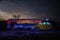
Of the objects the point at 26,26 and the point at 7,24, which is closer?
the point at 26,26

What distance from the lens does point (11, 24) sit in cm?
1756

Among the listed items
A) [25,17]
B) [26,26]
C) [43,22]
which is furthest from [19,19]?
[43,22]

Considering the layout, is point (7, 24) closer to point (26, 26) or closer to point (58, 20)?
point (26, 26)

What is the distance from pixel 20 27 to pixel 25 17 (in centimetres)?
233

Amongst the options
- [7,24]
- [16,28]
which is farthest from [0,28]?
[16,28]

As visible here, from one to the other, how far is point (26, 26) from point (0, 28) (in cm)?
343

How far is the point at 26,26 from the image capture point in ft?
55.7

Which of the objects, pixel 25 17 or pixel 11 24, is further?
pixel 25 17

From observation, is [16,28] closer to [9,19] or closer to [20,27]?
[20,27]

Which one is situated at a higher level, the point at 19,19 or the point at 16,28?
the point at 19,19

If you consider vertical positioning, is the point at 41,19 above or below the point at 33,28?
above

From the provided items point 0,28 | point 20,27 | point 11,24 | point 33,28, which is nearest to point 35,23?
point 33,28

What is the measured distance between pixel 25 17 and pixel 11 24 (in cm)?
237

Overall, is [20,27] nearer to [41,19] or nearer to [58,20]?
[41,19]
